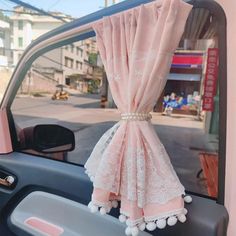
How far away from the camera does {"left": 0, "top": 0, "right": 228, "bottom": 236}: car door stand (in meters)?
0.96

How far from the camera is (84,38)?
4.04 feet

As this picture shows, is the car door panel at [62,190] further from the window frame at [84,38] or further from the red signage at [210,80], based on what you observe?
the red signage at [210,80]

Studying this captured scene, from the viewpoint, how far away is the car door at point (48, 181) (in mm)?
964

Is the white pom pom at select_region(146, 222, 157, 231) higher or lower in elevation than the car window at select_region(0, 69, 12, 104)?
lower

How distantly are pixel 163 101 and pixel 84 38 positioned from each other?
1.52 feet

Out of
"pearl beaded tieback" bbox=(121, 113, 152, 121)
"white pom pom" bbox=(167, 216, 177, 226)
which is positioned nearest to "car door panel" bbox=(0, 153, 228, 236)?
"white pom pom" bbox=(167, 216, 177, 226)

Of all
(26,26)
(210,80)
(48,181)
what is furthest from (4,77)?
(210,80)

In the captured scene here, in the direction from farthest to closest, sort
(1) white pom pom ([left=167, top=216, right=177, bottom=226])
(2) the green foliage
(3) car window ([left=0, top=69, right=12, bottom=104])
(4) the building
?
(3) car window ([left=0, top=69, right=12, bottom=104]), (4) the building, (2) the green foliage, (1) white pom pom ([left=167, top=216, right=177, bottom=226])

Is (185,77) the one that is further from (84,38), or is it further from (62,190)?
(62,190)

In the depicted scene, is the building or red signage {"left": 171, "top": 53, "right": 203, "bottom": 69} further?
the building

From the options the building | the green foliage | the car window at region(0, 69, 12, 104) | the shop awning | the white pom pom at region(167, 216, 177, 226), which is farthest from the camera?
the car window at region(0, 69, 12, 104)

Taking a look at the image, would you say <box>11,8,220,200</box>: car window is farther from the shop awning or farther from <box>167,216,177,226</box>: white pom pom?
<box>167,216,177,226</box>: white pom pom

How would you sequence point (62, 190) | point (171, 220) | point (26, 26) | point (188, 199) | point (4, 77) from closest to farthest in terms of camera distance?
1. point (171, 220)
2. point (188, 199)
3. point (62, 190)
4. point (26, 26)
5. point (4, 77)

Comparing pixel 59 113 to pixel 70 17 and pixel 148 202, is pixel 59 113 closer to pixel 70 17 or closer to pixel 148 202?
pixel 70 17
